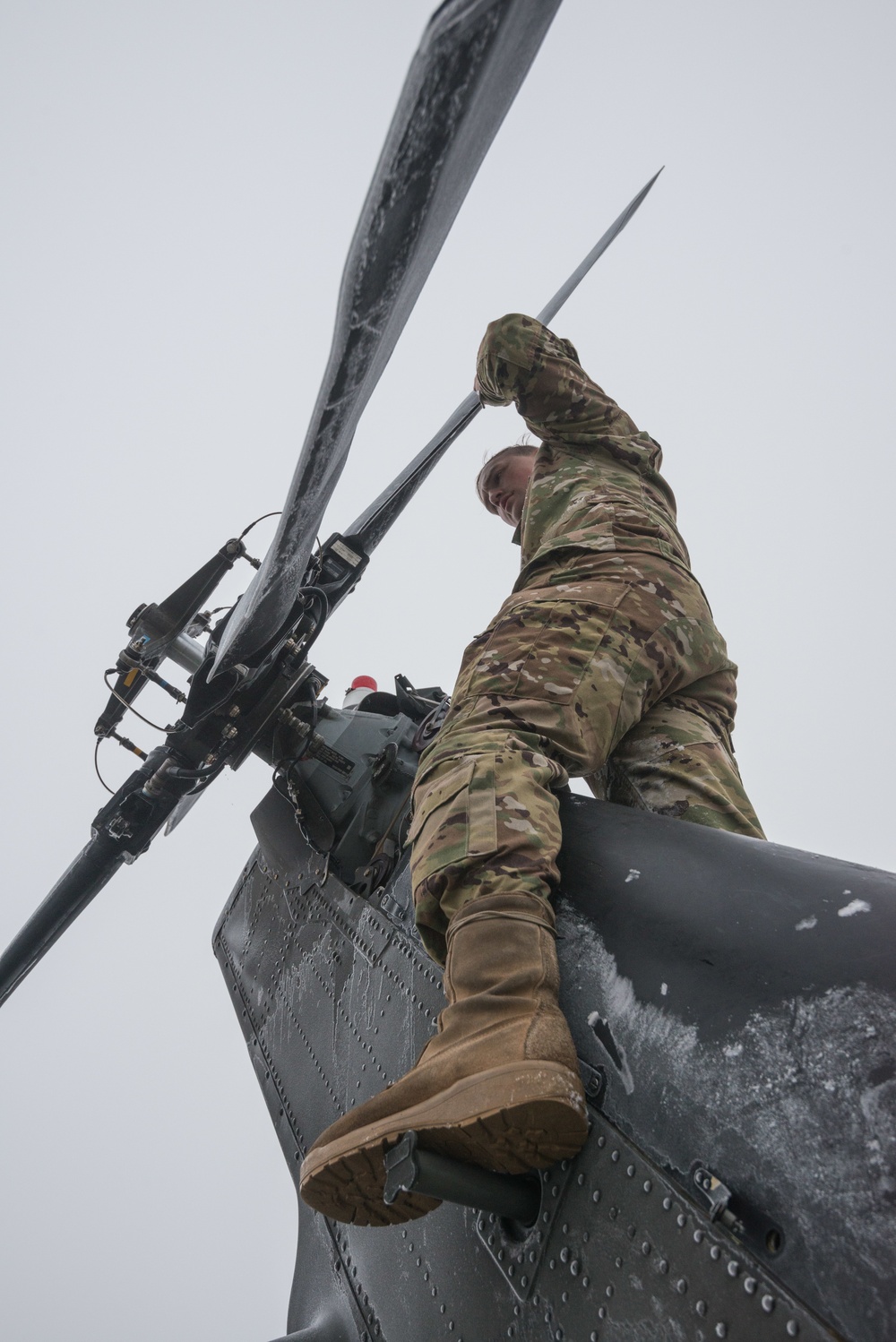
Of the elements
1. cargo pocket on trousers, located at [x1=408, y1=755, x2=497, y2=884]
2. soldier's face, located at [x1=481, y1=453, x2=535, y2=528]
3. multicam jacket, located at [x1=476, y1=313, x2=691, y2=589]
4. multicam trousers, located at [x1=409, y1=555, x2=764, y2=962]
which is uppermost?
soldier's face, located at [x1=481, y1=453, x2=535, y2=528]

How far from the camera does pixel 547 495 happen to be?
3.22 metres

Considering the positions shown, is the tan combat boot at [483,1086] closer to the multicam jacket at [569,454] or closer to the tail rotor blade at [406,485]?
the multicam jacket at [569,454]

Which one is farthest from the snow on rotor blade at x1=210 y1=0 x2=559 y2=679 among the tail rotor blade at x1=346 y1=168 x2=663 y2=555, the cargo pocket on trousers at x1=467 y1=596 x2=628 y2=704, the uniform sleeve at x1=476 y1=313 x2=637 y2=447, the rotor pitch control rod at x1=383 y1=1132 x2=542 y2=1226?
the tail rotor blade at x1=346 y1=168 x2=663 y2=555

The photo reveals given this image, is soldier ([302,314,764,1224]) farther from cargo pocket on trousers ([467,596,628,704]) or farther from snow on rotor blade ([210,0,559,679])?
snow on rotor blade ([210,0,559,679])

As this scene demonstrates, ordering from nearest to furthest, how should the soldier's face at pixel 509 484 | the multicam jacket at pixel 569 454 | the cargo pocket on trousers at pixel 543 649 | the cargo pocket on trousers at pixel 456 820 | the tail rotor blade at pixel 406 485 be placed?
1. the cargo pocket on trousers at pixel 456 820
2. the cargo pocket on trousers at pixel 543 649
3. the multicam jacket at pixel 569 454
4. the tail rotor blade at pixel 406 485
5. the soldier's face at pixel 509 484

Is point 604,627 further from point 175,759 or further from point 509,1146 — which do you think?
point 175,759

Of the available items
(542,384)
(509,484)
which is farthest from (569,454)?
(509,484)

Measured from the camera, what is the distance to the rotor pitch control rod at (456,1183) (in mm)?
1510

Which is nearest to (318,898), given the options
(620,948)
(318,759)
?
(318,759)

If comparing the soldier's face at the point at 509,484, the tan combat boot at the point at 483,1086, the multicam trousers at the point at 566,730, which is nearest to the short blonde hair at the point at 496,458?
the soldier's face at the point at 509,484

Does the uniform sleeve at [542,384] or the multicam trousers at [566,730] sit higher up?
the uniform sleeve at [542,384]

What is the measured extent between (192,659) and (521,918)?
3.05 metres

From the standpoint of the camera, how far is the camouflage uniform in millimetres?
1934

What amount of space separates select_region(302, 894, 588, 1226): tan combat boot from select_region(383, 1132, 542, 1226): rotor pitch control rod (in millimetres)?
24
